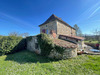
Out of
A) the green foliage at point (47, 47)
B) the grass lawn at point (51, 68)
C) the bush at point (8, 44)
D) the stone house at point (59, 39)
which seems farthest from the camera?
the bush at point (8, 44)

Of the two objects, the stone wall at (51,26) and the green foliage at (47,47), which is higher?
the stone wall at (51,26)

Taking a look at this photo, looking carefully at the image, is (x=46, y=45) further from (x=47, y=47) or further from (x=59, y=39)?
(x=59, y=39)

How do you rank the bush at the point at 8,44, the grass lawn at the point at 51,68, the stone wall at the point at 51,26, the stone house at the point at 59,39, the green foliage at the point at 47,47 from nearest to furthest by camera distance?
the grass lawn at the point at 51,68
the green foliage at the point at 47,47
the stone house at the point at 59,39
the bush at the point at 8,44
the stone wall at the point at 51,26

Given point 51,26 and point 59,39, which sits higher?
point 51,26

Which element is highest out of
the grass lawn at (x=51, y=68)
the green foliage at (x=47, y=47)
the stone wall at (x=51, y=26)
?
the stone wall at (x=51, y=26)

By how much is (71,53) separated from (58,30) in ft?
21.4

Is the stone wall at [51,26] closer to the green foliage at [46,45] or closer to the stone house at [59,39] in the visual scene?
the stone house at [59,39]

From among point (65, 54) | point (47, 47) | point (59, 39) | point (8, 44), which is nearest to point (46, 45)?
point (47, 47)

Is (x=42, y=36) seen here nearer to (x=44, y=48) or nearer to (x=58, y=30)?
(x=44, y=48)

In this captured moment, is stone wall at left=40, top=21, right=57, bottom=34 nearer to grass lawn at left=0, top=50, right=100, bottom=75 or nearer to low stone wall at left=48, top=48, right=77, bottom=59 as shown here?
low stone wall at left=48, top=48, right=77, bottom=59

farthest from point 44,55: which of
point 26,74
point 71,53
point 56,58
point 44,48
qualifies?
point 71,53

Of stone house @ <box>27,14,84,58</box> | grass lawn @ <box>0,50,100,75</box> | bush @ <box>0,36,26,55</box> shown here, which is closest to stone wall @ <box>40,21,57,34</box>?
stone house @ <box>27,14,84,58</box>

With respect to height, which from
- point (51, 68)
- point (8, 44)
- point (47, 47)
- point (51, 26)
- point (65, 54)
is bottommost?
point (51, 68)

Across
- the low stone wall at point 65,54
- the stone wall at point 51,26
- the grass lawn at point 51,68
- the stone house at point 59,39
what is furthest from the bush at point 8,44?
the stone wall at point 51,26
